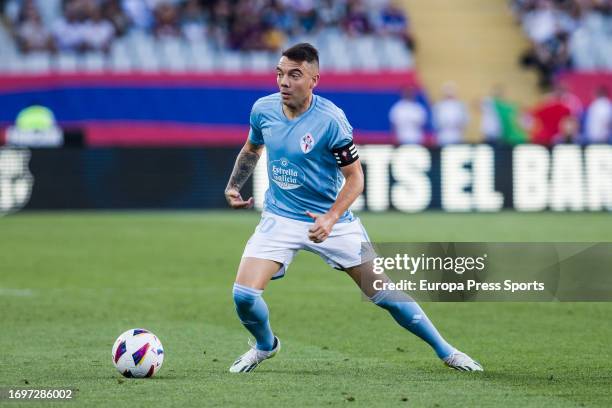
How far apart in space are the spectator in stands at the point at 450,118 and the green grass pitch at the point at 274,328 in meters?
9.14

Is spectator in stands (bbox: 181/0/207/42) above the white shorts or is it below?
below

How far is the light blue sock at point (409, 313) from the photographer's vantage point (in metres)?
7.57

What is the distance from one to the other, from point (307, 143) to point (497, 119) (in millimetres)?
19334

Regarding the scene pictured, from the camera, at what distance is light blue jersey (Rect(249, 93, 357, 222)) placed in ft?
24.3

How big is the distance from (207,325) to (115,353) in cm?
277

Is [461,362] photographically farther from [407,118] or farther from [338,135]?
[407,118]

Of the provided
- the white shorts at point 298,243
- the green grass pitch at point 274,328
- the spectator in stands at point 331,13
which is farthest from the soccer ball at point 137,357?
the spectator in stands at point 331,13

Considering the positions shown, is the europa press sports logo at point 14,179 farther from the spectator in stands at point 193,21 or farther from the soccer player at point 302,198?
the soccer player at point 302,198

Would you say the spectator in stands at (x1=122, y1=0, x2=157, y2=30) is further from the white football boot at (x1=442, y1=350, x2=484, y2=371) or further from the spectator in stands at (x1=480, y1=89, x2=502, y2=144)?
the white football boot at (x1=442, y1=350, x2=484, y2=371)

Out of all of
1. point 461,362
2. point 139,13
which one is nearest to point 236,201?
point 461,362

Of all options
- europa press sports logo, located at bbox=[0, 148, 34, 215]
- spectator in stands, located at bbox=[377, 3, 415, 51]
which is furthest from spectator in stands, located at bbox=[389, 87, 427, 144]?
europa press sports logo, located at bbox=[0, 148, 34, 215]

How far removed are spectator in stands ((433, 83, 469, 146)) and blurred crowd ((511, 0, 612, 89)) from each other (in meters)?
3.36

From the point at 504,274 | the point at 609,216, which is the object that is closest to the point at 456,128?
the point at 609,216

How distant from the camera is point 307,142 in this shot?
292 inches
